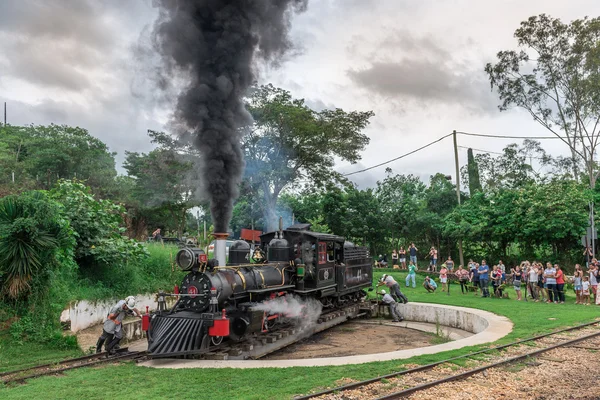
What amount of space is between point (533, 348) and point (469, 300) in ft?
27.9

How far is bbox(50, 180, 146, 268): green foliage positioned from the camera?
48.1 ft

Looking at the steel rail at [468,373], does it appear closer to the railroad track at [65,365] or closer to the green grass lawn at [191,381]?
the green grass lawn at [191,381]

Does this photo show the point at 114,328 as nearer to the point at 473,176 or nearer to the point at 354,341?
the point at 354,341

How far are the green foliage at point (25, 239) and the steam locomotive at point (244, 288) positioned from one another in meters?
3.50

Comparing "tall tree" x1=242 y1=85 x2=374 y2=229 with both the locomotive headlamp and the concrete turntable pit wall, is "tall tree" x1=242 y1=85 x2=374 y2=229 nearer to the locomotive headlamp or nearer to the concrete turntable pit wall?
the concrete turntable pit wall

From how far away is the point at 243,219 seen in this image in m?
39.6

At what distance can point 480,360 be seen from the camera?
9266 mm

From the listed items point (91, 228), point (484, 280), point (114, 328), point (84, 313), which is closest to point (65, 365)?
point (114, 328)

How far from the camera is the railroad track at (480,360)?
724 cm

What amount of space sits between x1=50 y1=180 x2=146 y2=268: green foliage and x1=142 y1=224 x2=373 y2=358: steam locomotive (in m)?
4.92

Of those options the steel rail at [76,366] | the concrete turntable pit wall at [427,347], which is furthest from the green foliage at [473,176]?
the steel rail at [76,366]

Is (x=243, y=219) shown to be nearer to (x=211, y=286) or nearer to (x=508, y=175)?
(x=508, y=175)

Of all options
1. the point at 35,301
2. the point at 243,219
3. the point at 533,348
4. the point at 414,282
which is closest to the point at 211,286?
the point at 35,301

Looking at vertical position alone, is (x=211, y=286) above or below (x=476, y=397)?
above
